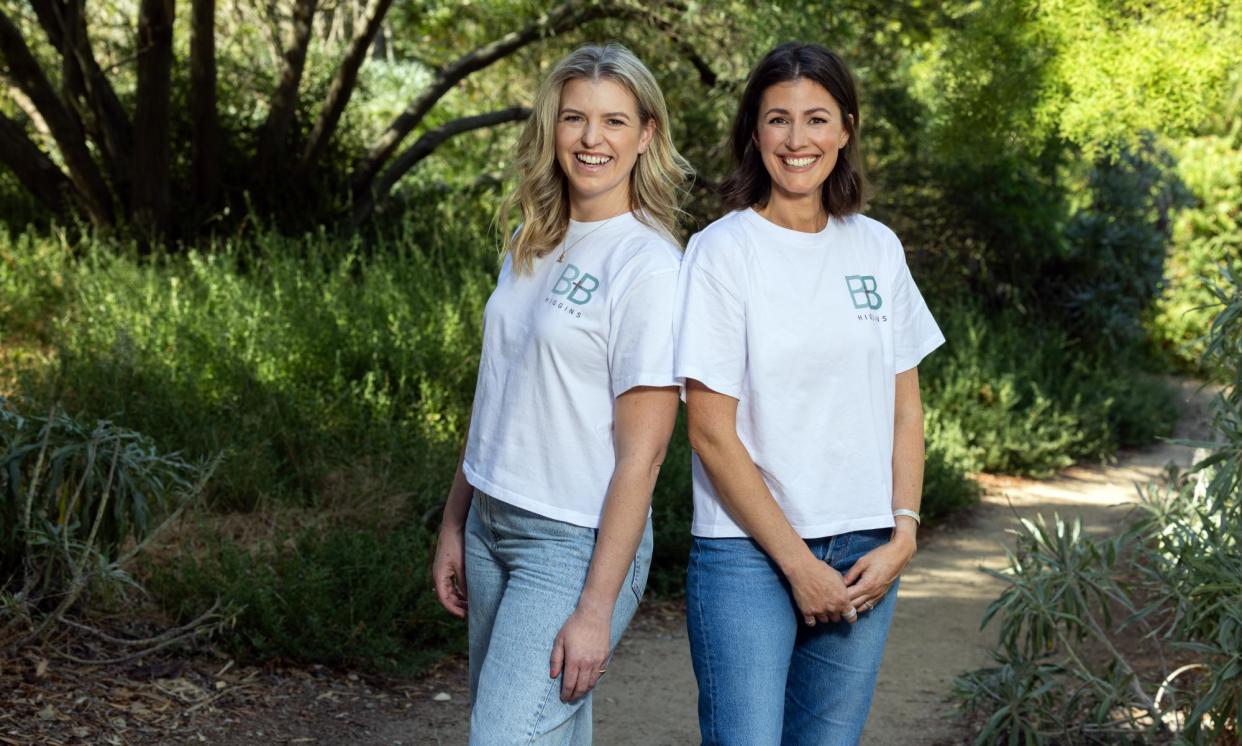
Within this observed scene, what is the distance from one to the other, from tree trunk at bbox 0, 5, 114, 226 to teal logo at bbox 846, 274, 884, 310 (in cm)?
702

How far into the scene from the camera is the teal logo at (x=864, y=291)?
7.95 feet

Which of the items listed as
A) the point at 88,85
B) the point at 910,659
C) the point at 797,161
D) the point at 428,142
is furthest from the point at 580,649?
the point at 428,142

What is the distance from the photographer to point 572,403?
2.26 metres

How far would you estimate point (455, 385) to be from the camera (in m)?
7.11

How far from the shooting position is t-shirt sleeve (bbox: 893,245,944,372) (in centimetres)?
254

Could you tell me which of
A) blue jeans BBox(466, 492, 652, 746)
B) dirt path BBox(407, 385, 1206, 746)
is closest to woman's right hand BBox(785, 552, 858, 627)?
blue jeans BBox(466, 492, 652, 746)

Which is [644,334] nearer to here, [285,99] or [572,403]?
[572,403]

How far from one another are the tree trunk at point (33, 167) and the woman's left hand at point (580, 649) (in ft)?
24.6

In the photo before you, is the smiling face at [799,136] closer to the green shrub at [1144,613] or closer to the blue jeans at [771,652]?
the blue jeans at [771,652]

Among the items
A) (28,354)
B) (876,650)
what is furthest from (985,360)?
(876,650)

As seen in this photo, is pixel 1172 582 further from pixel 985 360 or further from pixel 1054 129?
pixel 985 360

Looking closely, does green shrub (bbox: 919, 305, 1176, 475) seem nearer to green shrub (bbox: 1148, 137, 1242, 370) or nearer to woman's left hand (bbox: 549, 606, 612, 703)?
green shrub (bbox: 1148, 137, 1242, 370)

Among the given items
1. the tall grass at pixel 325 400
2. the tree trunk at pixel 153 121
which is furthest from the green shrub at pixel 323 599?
the tree trunk at pixel 153 121

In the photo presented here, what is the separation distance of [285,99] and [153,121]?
0.95 metres
